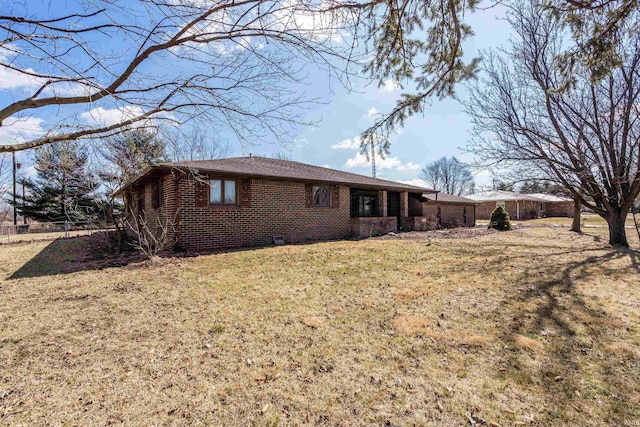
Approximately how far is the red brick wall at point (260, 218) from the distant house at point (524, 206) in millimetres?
25153

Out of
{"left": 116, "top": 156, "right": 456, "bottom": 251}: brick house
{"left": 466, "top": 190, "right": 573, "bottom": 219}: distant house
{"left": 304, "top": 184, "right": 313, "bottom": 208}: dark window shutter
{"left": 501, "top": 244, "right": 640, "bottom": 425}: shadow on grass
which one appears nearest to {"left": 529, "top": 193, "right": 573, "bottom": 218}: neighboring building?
{"left": 466, "top": 190, "right": 573, "bottom": 219}: distant house

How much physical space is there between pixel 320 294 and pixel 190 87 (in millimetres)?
3632

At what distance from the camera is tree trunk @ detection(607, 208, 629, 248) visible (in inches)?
415

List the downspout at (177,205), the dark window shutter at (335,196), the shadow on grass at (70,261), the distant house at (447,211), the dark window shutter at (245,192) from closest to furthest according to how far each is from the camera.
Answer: the shadow on grass at (70,261) < the downspout at (177,205) < the dark window shutter at (245,192) < the dark window shutter at (335,196) < the distant house at (447,211)

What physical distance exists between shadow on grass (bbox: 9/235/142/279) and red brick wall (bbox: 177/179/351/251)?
1.87 metres

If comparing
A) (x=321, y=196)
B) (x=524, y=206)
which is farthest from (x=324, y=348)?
(x=524, y=206)

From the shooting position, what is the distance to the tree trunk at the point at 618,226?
10547 mm

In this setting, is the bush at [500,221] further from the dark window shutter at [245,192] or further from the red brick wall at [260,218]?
the dark window shutter at [245,192]

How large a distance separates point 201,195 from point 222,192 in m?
0.80

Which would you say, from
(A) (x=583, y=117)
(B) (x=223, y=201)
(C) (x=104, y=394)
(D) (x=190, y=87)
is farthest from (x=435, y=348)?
(A) (x=583, y=117)

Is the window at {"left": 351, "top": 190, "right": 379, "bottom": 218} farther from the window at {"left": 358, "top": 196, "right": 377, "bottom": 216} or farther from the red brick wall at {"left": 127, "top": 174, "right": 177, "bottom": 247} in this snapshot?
the red brick wall at {"left": 127, "top": 174, "right": 177, "bottom": 247}

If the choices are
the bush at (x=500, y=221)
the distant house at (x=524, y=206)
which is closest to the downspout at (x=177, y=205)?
the bush at (x=500, y=221)

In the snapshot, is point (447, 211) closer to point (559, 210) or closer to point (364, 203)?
point (364, 203)

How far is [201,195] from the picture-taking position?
9930 millimetres
